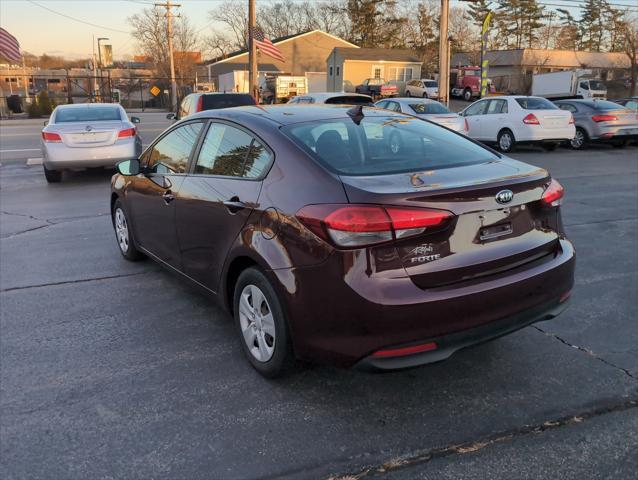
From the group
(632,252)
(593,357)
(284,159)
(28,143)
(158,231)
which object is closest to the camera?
(284,159)

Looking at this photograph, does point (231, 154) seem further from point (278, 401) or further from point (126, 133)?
point (126, 133)

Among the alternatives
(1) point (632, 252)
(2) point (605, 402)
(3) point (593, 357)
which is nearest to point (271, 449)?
(2) point (605, 402)

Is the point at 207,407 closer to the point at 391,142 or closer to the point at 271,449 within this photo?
the point at 271,449

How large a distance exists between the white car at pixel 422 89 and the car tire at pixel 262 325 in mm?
41855

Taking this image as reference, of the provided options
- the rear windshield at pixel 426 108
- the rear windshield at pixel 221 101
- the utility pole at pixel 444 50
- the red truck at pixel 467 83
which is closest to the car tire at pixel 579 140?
the rear windshield at pixel 426 108

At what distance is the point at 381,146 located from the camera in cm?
357

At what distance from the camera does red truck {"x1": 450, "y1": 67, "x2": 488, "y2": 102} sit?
4462 centimetres

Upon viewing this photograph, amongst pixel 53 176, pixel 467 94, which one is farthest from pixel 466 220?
pixel 467 94

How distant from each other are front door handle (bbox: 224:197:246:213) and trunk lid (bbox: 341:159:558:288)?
30.1 inches

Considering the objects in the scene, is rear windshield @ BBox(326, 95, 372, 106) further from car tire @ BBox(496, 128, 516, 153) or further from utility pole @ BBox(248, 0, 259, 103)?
utility pole @ BBox(248, 0, 259, 103)

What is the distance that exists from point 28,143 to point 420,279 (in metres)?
21.8

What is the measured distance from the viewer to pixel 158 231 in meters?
4.71

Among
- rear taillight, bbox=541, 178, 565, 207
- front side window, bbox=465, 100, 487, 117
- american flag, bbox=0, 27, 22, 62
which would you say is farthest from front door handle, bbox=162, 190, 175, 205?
american flag, bbox=0, 27, 22, 62

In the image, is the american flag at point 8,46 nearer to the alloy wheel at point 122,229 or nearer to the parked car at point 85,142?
the parked car at point 85,142
